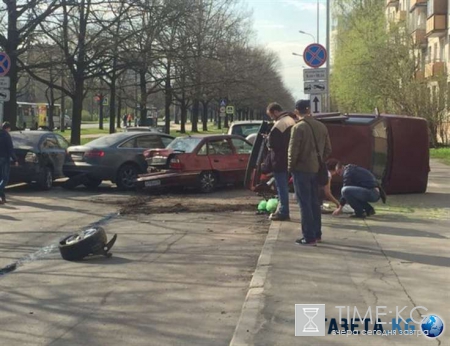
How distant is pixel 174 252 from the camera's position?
8.06 m

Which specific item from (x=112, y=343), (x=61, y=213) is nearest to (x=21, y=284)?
(x=112, y=343)

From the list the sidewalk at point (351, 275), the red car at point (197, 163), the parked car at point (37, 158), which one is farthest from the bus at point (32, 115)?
the sidewalk at point (351, 275)

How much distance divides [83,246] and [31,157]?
821cm

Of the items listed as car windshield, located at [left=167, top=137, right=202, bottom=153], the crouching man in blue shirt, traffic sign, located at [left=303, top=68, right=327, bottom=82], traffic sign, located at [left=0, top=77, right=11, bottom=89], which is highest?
traffic sign, located at [left=303, top=68, right=327, bottom=82]

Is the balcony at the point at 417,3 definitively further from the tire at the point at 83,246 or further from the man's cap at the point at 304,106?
the tire at the point at 83,246

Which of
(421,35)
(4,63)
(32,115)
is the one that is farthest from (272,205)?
(32,115)

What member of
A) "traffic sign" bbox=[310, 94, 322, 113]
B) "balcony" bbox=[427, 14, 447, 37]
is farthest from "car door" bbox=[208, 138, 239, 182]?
"balcony" bbox=[427, 14, 447, 37]

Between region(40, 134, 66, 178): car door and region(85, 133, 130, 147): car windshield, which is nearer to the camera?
region(85, 133, 130, 147): car windshield

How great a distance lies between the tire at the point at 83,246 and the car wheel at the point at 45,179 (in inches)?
313

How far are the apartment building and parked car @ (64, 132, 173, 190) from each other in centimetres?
2345

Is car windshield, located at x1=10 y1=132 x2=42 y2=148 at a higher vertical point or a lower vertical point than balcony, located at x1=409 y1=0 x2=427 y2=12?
lower

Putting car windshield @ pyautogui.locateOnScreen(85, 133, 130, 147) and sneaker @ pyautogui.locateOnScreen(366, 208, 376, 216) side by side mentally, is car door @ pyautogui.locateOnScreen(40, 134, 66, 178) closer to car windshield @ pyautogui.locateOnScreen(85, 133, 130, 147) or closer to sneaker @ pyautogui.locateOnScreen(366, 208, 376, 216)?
car windshield @ pyautogui.locateOnScreen(85, 133, 130, 147)

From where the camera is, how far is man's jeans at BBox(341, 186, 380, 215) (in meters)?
10.0

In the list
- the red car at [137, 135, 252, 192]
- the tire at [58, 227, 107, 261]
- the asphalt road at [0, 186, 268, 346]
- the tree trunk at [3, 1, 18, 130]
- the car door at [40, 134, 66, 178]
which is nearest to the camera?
the asphalt road at [0, 186, 268, 346]
